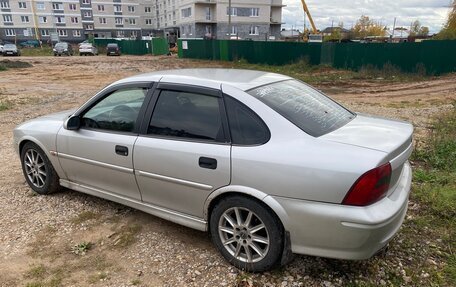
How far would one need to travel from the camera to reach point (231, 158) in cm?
281

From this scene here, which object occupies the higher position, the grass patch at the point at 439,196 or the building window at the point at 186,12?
the building window at the point at 186,12

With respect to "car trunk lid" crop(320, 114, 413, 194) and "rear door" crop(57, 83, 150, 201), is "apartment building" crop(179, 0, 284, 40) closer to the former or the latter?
"rear door" crop(57, 83, 150, 201)

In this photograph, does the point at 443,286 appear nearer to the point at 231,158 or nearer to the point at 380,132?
the point at 380,132

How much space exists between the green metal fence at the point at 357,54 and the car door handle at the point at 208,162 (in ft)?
61.4

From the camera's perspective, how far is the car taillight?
243cm

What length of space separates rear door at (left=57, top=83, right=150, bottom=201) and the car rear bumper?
1595mm

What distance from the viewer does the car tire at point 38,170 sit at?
4328 millimetres

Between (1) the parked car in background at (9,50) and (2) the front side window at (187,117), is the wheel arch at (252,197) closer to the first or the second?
(2) the front side window at (187,117)

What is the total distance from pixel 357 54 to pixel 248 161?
1968 centimetres

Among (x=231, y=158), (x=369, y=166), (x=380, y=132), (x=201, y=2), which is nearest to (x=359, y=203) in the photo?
(x=369, y=166)

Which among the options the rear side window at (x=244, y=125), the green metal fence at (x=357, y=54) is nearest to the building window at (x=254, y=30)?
the green metal fence at (x=357, y=54)

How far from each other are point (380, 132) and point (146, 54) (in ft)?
158

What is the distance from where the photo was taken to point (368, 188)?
244cm

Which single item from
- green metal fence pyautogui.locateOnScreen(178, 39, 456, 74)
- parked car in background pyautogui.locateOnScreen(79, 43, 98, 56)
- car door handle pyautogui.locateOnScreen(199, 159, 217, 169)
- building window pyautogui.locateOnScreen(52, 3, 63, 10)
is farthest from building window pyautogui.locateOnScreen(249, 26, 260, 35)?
car door handle pyautogui.locateOnScreen(199, 159, 217, 169)
